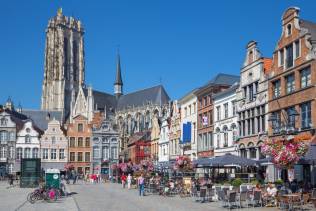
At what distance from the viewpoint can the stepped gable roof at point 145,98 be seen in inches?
5187

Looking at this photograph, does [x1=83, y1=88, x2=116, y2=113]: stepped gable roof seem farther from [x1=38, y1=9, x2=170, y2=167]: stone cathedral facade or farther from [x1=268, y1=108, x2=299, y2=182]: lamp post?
[x1=268, y1=108, x2=299, y2=182]: lamp post

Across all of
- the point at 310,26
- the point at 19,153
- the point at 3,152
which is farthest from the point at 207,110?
the point at 3,152

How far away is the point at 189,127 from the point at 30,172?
18043mm

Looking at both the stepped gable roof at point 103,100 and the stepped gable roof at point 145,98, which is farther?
the stepped gable roof at point 103,100

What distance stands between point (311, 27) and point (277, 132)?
7.78 m

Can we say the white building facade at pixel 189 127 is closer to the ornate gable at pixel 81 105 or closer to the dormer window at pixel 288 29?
the dormer window at pixel 288 29

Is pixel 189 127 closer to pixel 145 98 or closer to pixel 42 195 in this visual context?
pixel 42 195

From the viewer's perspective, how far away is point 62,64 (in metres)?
148

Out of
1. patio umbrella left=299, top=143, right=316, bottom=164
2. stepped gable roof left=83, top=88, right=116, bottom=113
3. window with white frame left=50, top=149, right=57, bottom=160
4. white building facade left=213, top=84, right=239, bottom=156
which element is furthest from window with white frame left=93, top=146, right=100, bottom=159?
patio umbrella left=299, top=143, right=316, bottom=164

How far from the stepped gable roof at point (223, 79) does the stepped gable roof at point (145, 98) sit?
72.7 metres

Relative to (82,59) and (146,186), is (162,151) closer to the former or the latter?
(146,186)

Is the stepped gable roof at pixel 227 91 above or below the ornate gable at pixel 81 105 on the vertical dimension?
below

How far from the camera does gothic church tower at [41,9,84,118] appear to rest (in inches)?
5807

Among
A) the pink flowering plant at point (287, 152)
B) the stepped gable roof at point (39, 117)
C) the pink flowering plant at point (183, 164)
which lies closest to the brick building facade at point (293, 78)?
the pink flowering plant at point (183, 164)
